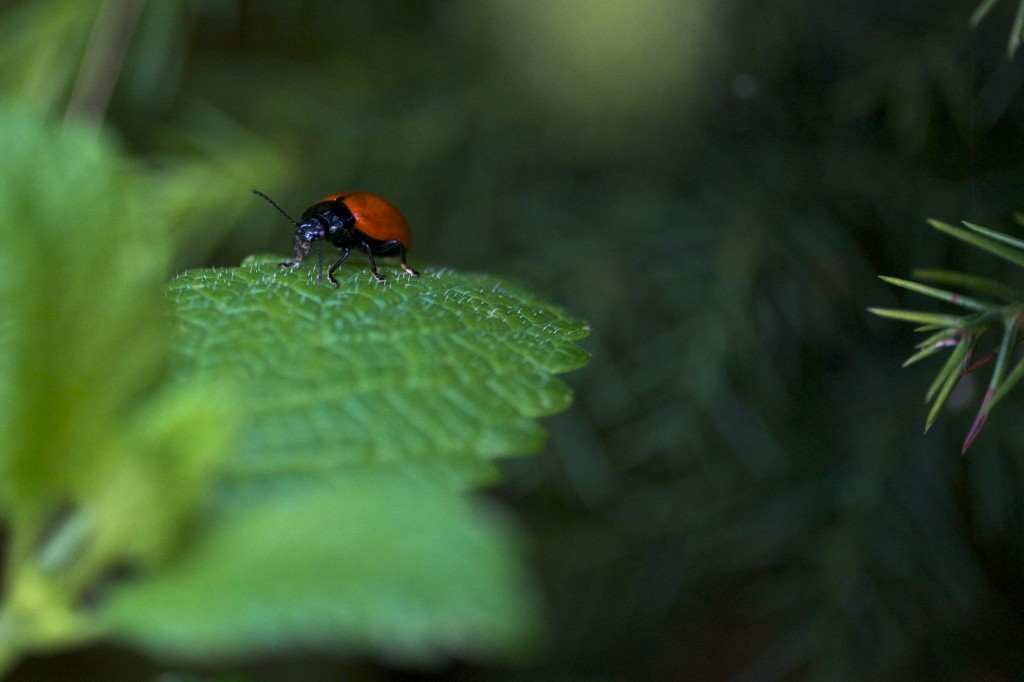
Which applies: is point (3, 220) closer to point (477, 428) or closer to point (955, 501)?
point (477, 428)

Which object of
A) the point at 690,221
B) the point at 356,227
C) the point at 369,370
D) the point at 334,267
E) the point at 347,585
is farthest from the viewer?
the point at 690,221

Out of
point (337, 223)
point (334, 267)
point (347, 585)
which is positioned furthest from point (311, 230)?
point (347, 585)

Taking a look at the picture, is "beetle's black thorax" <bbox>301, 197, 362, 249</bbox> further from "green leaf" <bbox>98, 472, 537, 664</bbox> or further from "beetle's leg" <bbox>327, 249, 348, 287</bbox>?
"green leaf" <bbox>98, 472, 537, 664</bbox>

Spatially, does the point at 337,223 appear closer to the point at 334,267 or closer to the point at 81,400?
the point at 334,267

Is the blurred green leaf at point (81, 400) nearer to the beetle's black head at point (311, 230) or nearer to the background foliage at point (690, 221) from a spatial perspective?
the beetle's black head at point (311, 230)

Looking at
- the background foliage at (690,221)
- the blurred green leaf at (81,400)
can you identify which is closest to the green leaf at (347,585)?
the blurred green leaf at (81,400)

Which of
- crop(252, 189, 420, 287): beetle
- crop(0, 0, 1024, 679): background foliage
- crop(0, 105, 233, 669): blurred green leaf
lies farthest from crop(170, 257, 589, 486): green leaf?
crop(0, 0, 1024, 679): background foliage

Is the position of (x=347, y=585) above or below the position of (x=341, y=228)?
above

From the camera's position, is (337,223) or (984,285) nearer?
(984,285)

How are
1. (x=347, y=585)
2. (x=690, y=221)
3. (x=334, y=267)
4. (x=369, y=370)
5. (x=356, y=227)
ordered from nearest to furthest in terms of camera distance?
(x=347, y=585) → (x=369, y=370) → (x=334, y=267) → (x=356, y=227) → (x=690, y=221)
